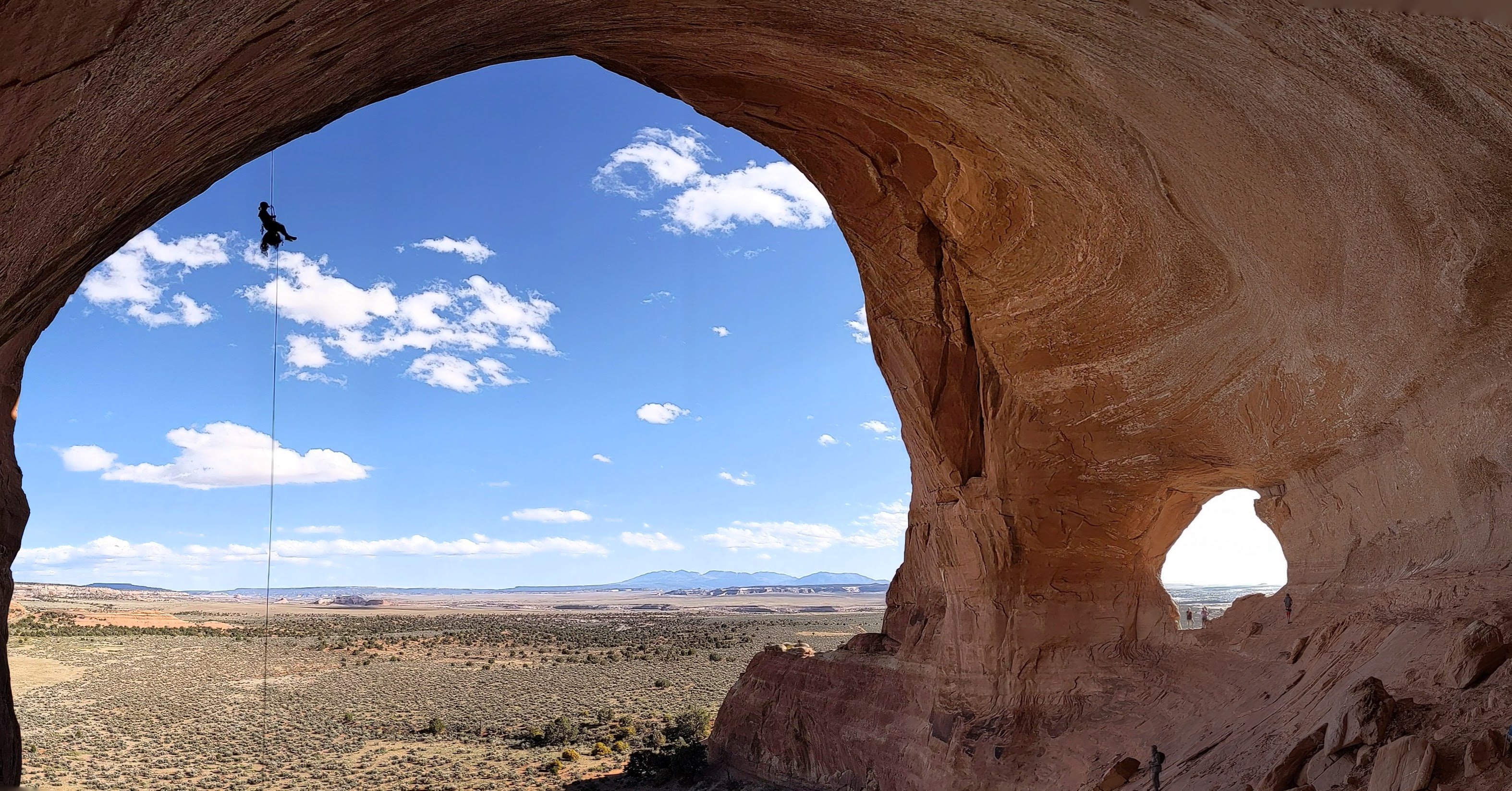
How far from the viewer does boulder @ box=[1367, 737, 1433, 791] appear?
21.6ft

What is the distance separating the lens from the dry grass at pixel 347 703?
2481 cm

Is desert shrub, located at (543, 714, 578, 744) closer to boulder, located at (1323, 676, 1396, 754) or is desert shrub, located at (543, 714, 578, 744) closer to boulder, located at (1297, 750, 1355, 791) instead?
boulder, located at (1297, 750, 1355, 791)

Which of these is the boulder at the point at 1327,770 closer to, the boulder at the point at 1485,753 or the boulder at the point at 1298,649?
the boulder at the point at 1485,753

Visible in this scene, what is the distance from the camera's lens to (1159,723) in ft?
41.5

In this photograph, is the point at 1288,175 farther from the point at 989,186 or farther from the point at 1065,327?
the point at 1065,327

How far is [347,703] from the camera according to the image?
3816 centimetres

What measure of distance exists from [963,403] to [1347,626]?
685 centimetres

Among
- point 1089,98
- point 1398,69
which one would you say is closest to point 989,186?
point 1089,98

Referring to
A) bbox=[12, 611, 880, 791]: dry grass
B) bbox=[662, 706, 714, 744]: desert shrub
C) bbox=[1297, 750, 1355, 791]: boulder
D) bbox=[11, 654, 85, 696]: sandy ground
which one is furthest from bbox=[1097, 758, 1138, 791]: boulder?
bbox=[11, 654, 85, 696]: sandy ground

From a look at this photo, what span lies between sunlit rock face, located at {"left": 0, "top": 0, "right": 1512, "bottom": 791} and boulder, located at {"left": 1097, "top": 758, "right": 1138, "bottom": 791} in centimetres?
19

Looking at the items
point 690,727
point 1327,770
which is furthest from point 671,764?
point 1327,770

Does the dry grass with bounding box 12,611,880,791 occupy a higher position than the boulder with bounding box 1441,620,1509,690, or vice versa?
the boulder with bounding box 1441,620,1509,690

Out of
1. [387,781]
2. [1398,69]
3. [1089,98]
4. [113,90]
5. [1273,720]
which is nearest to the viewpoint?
[113,90]

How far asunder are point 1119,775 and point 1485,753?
598 centimetres
